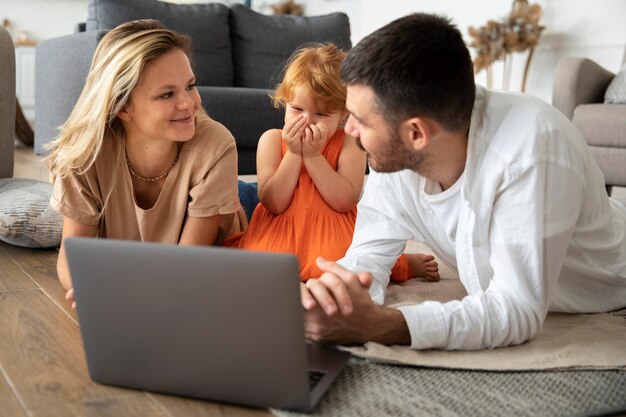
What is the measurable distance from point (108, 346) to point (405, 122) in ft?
2.04

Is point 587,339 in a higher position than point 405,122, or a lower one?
lower

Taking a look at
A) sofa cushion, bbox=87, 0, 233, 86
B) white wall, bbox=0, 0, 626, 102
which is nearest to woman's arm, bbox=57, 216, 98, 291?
sofa cushion, bbox=87, 0, 233, 86

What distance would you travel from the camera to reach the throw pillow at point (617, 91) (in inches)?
134

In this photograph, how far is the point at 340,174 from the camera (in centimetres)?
197

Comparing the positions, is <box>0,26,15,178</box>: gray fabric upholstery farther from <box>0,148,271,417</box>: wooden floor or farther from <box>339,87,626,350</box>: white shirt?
<box>339,87,626,350</box>: white shirt

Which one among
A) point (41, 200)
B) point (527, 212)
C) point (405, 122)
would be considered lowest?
point (41, 200)

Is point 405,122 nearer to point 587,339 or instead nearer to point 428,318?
point 428,318

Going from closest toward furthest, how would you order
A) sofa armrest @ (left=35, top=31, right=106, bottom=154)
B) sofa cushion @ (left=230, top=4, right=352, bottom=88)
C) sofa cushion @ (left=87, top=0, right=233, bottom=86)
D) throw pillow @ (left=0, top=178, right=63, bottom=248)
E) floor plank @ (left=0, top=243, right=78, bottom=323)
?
floor plank @ (left=0, top=243, right=78, bottom=323), throw pillow @ (left=0, top=178, right=63, bottom=248), sofa armrest @ (left=35, top=31, right=106, bottom=154), sofa cushion @ (left=87, top=0, right=233, bottom=86), sofa cushion @ (left=230, top=4, right=352, bottom=88)

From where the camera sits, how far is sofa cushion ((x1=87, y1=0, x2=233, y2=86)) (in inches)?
140

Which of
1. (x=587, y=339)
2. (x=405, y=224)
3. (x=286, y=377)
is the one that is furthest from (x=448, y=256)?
(x=286, y=377)

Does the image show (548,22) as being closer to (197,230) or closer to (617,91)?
(617,91)

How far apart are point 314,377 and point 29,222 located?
1.25 meters

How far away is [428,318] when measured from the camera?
4.06 ft

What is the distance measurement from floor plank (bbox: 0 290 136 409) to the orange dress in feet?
1.82
